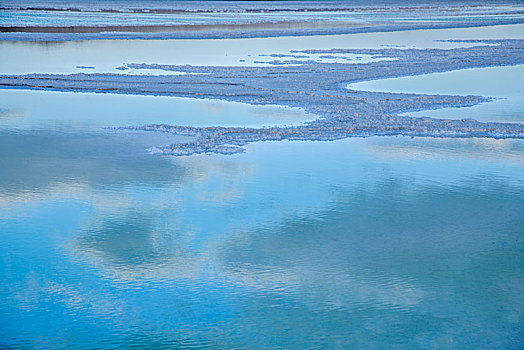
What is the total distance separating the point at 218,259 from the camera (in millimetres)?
7676

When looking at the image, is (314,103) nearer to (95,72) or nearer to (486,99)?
(486,99)

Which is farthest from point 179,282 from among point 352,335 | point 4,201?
point 4,201

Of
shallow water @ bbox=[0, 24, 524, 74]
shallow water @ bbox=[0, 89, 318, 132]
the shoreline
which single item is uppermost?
the shoreline

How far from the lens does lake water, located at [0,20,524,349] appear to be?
6234mm

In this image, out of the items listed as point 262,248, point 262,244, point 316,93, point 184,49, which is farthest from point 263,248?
point 184,49

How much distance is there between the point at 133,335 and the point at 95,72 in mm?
17908

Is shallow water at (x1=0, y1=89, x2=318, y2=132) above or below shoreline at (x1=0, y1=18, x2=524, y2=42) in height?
below

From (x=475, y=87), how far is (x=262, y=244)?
45.2ft

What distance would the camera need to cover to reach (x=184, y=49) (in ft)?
106

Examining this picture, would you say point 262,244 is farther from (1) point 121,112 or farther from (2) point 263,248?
(1) point 121,112

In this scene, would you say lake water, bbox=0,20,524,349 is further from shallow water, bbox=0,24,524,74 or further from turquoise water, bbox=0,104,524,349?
shallow water, bbox=0,24,524,74

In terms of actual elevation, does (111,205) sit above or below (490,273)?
above

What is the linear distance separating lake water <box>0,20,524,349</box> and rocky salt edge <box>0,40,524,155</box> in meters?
0.62

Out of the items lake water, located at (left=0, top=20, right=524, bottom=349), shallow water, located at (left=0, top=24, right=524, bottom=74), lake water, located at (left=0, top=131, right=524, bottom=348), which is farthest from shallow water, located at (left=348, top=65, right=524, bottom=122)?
shallow water, located at (left=0, top=24, right=524, bottom=74)
